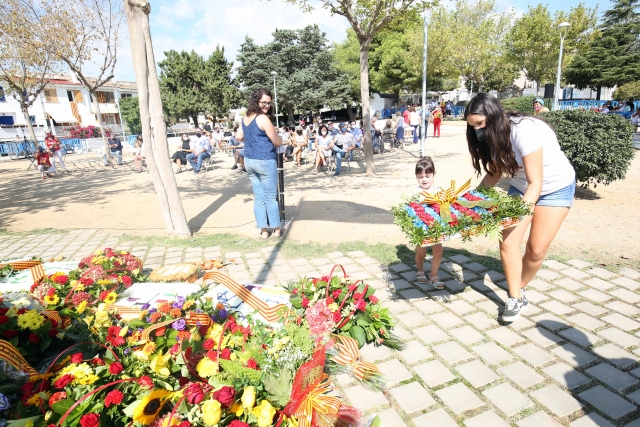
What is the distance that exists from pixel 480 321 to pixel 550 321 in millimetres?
563

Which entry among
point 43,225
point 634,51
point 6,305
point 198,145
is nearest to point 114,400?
point 6,305

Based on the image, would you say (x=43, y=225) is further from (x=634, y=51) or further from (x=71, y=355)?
(x=634, y=51)

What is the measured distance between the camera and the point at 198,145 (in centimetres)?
1377

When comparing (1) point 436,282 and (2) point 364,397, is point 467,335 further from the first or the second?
(2) point 364,397

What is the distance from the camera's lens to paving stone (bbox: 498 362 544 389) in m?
2.63

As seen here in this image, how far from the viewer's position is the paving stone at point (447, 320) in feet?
11.0

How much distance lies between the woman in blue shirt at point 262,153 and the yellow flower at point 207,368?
3636 millimetres

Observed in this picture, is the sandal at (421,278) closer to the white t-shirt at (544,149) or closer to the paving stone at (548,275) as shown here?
the paving stone at (548,275)

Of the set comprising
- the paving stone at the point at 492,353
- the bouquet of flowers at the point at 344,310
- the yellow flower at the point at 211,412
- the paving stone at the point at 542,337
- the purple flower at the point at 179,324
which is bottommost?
the paving stone at the point at 542,337

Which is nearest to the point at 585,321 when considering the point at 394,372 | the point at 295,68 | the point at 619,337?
the point at 619,337

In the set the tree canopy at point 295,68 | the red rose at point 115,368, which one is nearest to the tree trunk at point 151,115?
the red rose at point 115,368

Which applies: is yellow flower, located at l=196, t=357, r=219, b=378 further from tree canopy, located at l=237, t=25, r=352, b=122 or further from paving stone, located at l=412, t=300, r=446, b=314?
tree canopy, located at l=237, t=25, r=352, b=122

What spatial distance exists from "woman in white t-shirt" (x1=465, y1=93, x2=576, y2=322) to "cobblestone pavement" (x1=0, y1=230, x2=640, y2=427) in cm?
37

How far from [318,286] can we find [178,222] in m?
3.63
